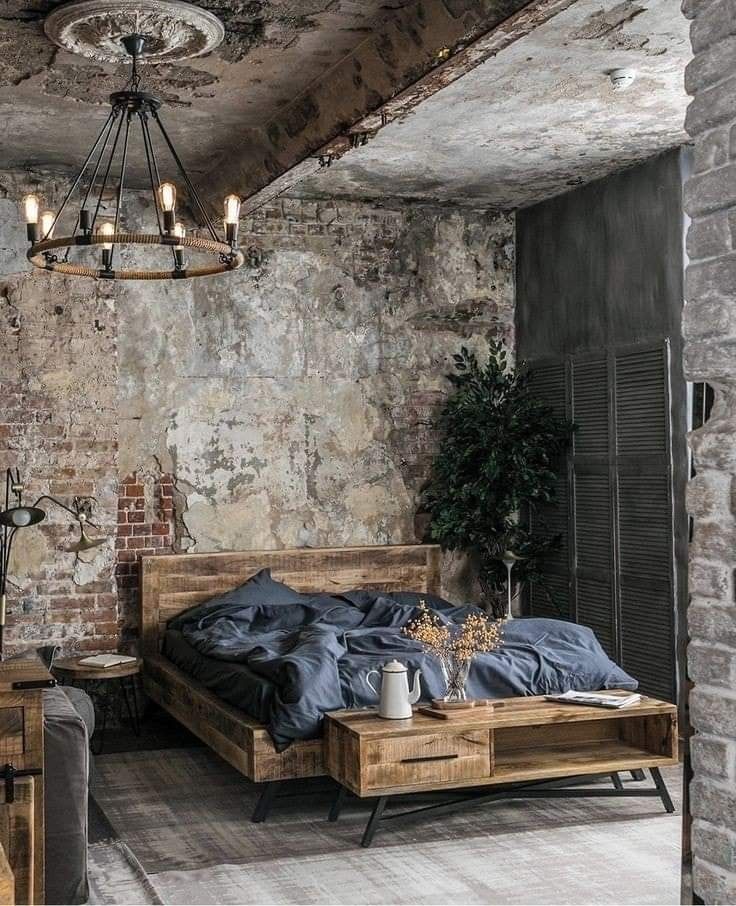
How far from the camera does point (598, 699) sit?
16.5 feet

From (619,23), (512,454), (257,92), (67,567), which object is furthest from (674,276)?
(67,567)

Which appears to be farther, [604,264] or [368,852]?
[604,264]

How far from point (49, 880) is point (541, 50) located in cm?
371

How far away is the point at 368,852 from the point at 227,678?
127 centimetres

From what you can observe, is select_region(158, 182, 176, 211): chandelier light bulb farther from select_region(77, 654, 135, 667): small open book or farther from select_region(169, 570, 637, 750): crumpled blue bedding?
select_region(77, 654, 135, 667): small open book

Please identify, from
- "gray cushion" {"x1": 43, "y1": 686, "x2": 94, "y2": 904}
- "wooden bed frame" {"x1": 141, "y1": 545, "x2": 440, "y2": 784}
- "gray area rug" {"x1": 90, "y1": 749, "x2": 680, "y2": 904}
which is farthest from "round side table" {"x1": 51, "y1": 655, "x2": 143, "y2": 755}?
"gray cushion" {"x1": 43, "y1": 686, "x2": 94, "y2": 904}

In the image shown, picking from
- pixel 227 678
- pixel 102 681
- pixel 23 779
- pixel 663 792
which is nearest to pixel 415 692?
pixel 227 678

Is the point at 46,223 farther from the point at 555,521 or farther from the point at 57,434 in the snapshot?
the point at 555,521

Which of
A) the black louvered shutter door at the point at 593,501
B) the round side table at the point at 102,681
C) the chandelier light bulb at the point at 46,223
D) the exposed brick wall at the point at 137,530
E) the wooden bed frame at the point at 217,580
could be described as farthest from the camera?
the exposed brick wall at the point at 137,530

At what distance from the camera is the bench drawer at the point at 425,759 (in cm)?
448

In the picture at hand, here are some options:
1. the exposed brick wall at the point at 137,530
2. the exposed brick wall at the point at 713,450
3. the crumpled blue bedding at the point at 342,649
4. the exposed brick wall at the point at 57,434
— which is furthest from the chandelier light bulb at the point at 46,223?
the exposed brick wall at the point at 713,450

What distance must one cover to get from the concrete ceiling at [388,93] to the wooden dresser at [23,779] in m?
2.44

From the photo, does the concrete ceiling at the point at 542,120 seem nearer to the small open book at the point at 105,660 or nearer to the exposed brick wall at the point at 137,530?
the exposed brick wall at the point at 137,530

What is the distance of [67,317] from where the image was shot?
22.0 feet
